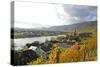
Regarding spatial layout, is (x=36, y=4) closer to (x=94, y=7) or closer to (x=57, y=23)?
(x=57, y=23)

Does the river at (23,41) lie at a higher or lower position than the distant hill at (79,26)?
lower

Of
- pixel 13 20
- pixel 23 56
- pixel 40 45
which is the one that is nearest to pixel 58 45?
pixel 40 45

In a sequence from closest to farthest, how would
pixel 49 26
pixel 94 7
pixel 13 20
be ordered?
pixel 13 20, pixel 49 26, pixel 94 7

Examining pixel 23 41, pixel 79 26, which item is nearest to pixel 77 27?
pixel 79 26

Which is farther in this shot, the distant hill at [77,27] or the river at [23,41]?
the distant hill at [77,27]

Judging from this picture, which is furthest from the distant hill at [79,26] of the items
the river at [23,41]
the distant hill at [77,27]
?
the river at [23,41]

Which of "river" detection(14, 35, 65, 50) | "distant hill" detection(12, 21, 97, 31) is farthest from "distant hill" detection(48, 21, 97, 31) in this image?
"river" detection(14, 35, 65, 50)

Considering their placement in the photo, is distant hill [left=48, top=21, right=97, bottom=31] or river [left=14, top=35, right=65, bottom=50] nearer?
river [left=14, top=35, right=65, bottom=50]

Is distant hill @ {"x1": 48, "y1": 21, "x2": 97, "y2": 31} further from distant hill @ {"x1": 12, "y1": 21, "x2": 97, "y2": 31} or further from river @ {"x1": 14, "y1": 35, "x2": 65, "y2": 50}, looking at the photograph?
river @ {"x1": 14, "y1": 35, "x2": 65, "y2": 50}

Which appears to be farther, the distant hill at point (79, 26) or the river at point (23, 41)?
the distant hill at point (79, 26)

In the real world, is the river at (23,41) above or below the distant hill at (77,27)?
below

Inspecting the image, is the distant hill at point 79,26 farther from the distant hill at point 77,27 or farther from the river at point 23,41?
the river at point 23,41
